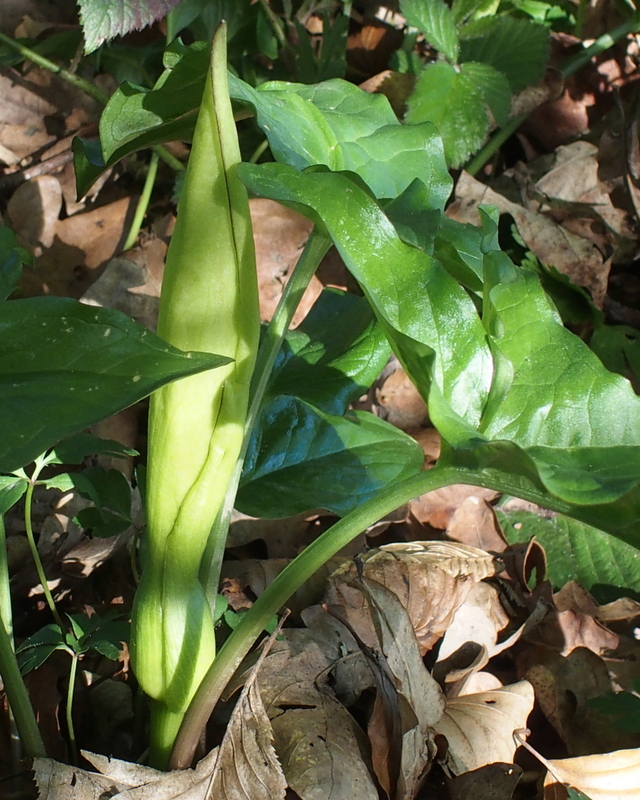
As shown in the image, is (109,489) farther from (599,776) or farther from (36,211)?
(36,211)

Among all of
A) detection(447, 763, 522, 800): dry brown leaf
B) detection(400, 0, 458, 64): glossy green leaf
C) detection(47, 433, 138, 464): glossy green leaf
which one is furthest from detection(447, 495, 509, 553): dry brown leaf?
detection(400, 0, 458, 64): glossy green leaf

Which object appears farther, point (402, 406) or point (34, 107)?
point (34, 107)

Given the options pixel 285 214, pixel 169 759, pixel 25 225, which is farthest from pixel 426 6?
pixel 169 759

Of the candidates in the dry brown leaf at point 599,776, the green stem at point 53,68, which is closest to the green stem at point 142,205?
the green stem at point 53,68

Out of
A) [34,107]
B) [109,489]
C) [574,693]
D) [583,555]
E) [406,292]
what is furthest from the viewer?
[34,107]

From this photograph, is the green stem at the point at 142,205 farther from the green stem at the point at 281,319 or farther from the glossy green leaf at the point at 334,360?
the green stem at the point at 281,319

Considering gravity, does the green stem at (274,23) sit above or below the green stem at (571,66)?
above

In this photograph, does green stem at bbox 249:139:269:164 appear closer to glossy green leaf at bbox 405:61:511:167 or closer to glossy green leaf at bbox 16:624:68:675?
glossy green leaf at bbox 405:61:511:167

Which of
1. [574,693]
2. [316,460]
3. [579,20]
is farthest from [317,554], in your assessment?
[579,20]
